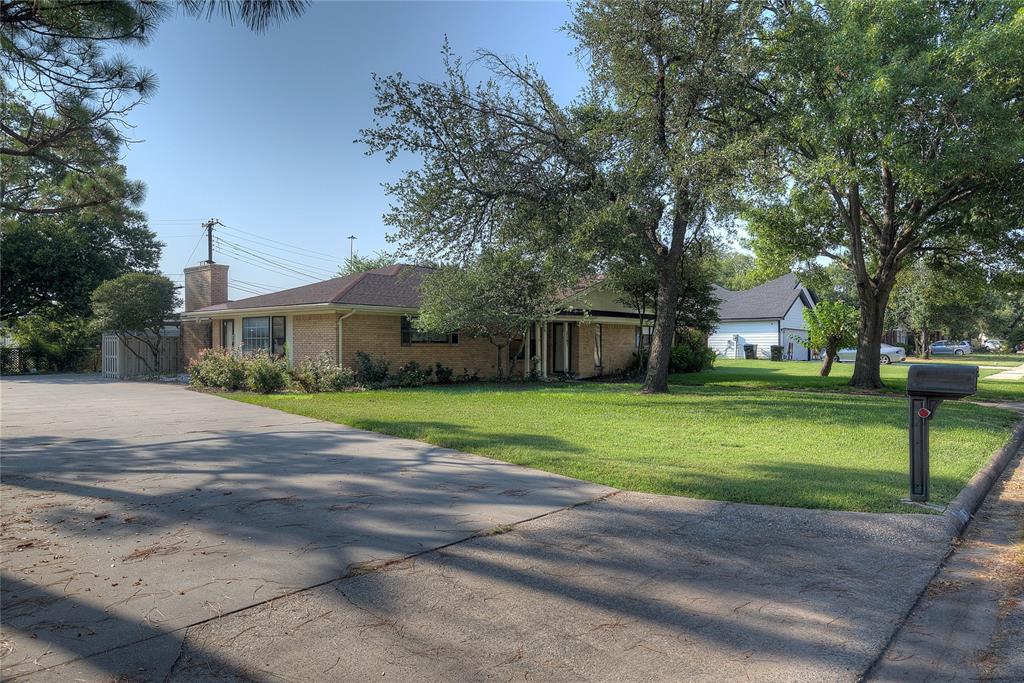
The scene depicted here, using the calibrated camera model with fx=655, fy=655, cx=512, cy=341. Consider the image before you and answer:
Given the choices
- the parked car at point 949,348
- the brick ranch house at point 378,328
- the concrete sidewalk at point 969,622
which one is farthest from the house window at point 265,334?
the parked car at point 949,348

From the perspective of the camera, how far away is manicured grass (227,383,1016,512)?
6.86 meters

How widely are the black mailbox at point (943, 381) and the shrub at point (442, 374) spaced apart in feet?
53.5

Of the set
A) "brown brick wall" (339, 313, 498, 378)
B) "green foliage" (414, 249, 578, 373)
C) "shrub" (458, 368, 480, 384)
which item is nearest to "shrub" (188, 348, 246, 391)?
"brown brick wall" (339, 313, 498, 378)

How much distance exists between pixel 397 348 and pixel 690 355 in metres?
13.0

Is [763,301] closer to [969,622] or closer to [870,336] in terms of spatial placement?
[870,336]

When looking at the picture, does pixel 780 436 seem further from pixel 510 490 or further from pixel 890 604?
pixel 890 604

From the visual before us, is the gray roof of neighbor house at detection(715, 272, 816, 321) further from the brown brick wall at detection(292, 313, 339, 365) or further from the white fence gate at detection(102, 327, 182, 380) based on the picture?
the white fence gate at detection(102, 327, 182, 380)

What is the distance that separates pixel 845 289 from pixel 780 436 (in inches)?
2167

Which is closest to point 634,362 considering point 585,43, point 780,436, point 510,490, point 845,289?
point 585,43

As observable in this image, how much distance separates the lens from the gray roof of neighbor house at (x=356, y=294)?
64.5 feet

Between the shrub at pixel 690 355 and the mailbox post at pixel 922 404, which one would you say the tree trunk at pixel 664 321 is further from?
the mailbox post at pixel 922 404

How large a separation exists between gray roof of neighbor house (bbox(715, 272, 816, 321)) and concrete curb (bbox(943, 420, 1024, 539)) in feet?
118

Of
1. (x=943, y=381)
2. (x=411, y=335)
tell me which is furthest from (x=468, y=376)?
(x=943, y=381)

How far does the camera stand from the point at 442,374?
2144cm
